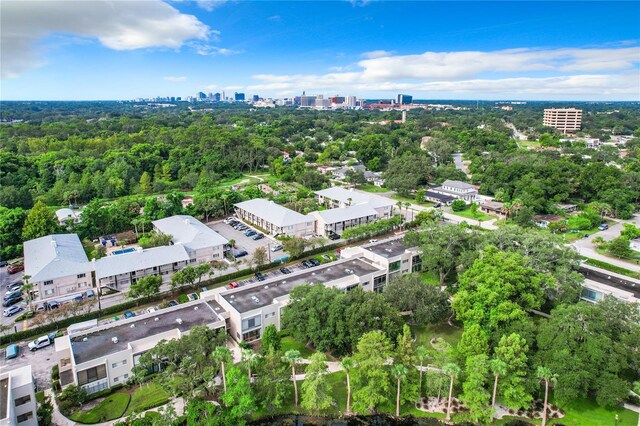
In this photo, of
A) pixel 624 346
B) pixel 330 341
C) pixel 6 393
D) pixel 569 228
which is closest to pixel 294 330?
pixel 330 341

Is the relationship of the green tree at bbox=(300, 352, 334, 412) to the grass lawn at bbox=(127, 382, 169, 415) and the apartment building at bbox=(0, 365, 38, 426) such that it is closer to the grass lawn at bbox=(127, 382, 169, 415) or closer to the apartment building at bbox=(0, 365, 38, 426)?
the grass lawn at bbox=(127, 382, 169, 415)

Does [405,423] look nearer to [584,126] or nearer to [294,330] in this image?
[294,330]

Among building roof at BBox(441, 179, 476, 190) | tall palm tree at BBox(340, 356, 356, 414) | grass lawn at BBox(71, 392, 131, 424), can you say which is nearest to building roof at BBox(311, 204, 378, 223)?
building roof at BBox(441, 179, 476, 190)

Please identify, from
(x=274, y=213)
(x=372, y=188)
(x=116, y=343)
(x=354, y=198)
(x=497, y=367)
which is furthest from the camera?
(x=372, y=188)

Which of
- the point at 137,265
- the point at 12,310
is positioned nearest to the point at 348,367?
the point at 137,265

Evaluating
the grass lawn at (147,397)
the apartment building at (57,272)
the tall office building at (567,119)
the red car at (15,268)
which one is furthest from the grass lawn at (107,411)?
the tall office building at (567,119)

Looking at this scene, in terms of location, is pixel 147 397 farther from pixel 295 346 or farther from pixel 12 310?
pixel 12 310
